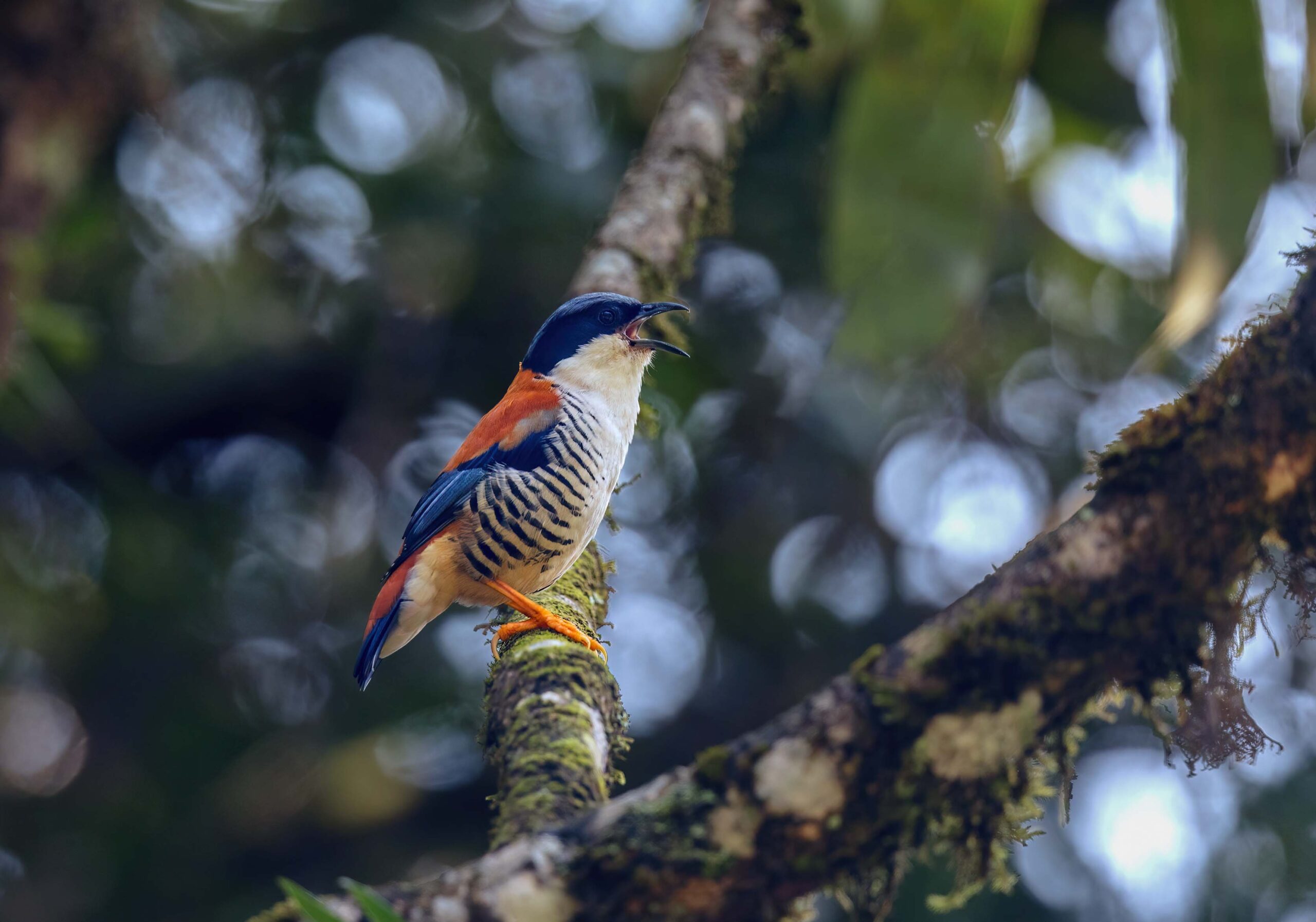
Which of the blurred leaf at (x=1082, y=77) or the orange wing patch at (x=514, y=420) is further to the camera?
the blurred leaf at (x=1082, y=77)

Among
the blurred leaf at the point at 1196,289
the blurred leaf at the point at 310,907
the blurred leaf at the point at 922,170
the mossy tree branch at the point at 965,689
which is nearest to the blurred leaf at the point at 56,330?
the blurred leaf at the point at 922,170

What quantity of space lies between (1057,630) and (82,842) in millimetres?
7711

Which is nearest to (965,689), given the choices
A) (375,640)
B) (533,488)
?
(533,488)

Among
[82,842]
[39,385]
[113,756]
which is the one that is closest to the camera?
[39,385]

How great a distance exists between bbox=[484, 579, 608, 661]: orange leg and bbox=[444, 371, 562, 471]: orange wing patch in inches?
24.7

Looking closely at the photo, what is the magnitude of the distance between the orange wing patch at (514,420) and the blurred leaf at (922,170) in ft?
3.63

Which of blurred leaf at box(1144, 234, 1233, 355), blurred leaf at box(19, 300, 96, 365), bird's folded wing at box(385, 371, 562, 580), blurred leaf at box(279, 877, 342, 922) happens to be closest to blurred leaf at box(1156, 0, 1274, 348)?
blurred leaf at box(1144, 234, 1233, 355)

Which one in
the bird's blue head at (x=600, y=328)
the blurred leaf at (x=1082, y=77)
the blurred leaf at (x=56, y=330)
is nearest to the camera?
the bird's blue head at (x=600, y=328)

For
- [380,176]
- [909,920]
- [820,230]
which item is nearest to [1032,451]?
[820,230]

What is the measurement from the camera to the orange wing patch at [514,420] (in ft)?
13.1

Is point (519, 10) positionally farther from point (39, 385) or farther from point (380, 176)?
point (39, 385)

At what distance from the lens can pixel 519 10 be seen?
9594 millimetres

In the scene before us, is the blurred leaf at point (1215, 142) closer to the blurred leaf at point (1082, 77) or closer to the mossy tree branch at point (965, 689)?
the mossy tree branch at point (965, 689)

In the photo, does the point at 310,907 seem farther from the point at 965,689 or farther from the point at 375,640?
the point at 375,640
